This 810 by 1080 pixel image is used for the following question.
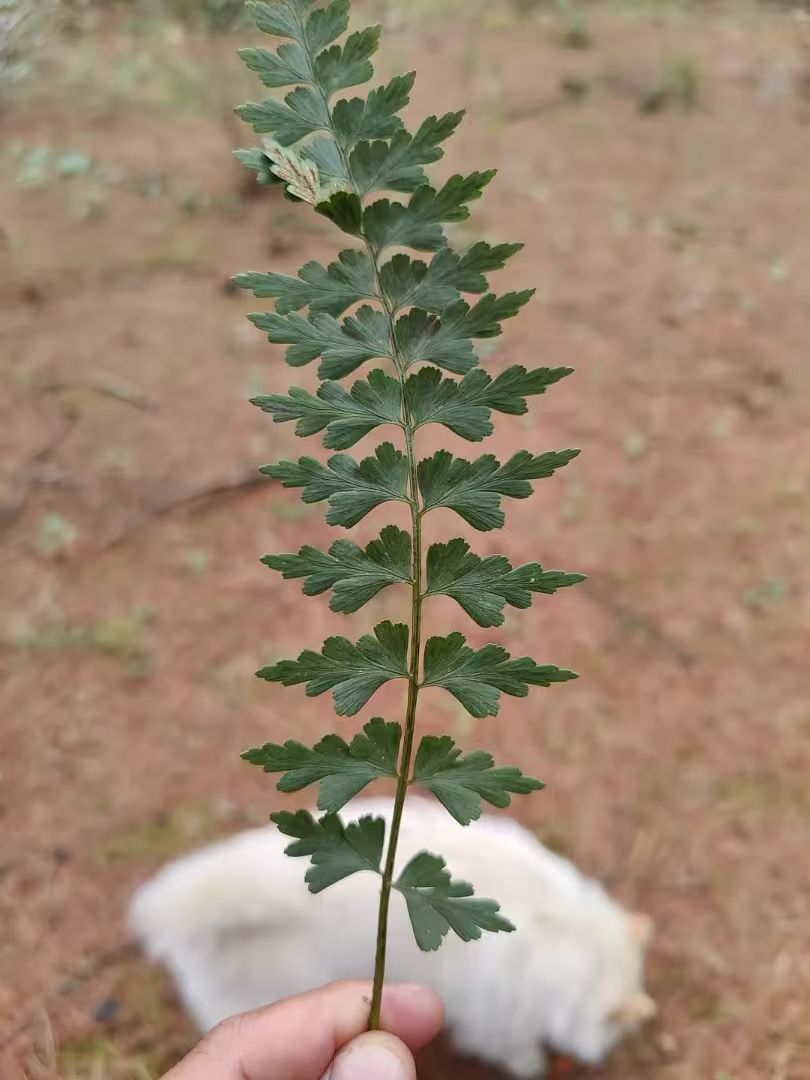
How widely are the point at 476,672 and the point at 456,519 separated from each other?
2.57 m

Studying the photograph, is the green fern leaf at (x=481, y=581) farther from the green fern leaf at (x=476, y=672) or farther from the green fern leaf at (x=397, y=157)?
the green fern leaf at (x=397, y=157)

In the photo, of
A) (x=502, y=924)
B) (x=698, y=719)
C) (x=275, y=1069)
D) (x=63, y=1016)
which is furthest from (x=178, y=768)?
(x=502, y=924)

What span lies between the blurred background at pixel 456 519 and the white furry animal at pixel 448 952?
0.11 m

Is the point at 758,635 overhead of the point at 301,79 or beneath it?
beneath

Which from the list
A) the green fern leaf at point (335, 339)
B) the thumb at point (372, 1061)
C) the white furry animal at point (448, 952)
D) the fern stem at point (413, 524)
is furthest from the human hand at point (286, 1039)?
the green fern leaf at point (335, 339)

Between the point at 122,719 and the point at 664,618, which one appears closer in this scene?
the point at 122,719

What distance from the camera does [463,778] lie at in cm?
114

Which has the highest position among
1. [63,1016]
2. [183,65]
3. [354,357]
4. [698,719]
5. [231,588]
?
[354,357]

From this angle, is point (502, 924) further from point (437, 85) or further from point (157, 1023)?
point (437, 85)

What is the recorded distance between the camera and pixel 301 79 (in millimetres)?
942

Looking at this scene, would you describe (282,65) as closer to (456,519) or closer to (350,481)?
(350,481)

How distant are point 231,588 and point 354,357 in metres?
2.52

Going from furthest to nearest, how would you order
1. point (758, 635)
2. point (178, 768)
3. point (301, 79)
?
point (758, 635), point (178, 768), point (301, 79)

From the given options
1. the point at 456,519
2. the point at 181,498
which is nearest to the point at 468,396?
the point at 456,519
